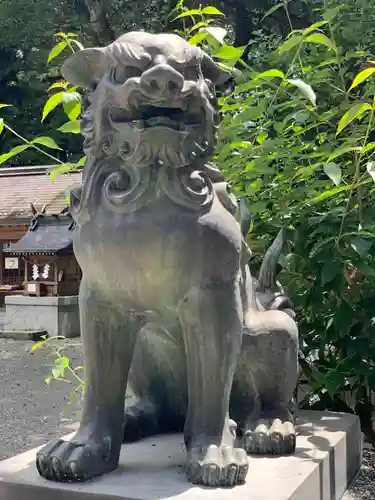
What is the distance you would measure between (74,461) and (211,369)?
360 mm

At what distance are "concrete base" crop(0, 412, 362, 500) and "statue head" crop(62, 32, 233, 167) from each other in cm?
69

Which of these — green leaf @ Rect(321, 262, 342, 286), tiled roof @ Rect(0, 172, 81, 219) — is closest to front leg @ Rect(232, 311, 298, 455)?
green leaf @ Rect(321, 262, 342, 286)

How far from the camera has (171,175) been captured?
1.38 m

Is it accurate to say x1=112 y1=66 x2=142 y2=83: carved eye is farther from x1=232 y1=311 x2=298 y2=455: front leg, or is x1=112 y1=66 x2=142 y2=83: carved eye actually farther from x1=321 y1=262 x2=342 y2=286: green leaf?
x1=321 y1=262 x2=342 y2=286: green leaf

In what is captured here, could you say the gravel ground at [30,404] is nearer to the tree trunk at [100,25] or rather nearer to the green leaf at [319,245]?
the green leaf at [319,245]

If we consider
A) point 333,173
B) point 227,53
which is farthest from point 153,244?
point 227,53

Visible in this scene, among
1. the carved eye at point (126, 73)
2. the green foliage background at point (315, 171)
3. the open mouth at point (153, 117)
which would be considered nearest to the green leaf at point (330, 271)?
the green foliage background at point (315, 171)

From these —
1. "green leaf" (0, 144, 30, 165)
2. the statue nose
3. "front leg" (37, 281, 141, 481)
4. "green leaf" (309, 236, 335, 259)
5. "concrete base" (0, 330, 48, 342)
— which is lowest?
"concrete base" (0, 330, 48, 342)

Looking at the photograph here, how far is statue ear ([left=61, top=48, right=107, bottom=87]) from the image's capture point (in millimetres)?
1379

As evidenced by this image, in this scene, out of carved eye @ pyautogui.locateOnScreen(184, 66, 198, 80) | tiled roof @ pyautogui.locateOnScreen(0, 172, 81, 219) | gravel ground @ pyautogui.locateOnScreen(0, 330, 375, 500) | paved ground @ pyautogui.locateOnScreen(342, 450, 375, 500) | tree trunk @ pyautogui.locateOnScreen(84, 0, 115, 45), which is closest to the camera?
→ carved eye @ pyautogui.locateOnScreen(184, 66, 198, 80)

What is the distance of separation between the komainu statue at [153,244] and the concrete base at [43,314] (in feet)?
24.5

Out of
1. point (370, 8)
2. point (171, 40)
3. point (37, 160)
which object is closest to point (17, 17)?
point (37, 160)

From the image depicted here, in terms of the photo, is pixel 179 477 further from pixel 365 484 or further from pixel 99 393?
pixel 365 484

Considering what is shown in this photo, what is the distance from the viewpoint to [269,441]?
1598mm
